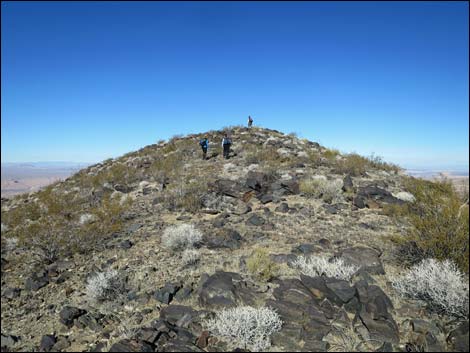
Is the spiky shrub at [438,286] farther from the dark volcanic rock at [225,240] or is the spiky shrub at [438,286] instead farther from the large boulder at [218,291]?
the dark volcanic rock at [225,240]

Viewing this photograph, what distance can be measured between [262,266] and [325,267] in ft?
4.14

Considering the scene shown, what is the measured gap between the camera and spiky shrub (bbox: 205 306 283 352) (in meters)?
4.33

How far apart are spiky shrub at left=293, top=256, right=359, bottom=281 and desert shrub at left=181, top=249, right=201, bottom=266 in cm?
226

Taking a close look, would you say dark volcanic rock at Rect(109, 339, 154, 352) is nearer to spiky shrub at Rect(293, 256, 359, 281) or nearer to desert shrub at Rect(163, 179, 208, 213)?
spiky shrub at Rect(293, 256, 359, 281)

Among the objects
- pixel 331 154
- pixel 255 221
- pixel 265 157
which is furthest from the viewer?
pixel 331 154

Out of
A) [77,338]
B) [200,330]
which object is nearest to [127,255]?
[77,338]

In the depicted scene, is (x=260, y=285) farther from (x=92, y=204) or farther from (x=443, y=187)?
(x=92, y=204)

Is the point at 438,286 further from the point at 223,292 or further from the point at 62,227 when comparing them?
the point at 62,227

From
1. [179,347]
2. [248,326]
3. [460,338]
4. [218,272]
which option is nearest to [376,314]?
[460,338]

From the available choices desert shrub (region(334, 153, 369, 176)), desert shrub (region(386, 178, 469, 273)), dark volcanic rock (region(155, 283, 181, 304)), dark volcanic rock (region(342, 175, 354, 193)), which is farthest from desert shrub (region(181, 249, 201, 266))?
desert shrub (region(334, 153, 369, 176))

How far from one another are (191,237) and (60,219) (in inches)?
242

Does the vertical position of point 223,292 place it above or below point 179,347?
above

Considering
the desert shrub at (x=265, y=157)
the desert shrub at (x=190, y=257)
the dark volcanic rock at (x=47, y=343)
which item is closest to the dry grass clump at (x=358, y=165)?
the desert shrub at (x=265, y=157)

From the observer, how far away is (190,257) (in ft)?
22.5
